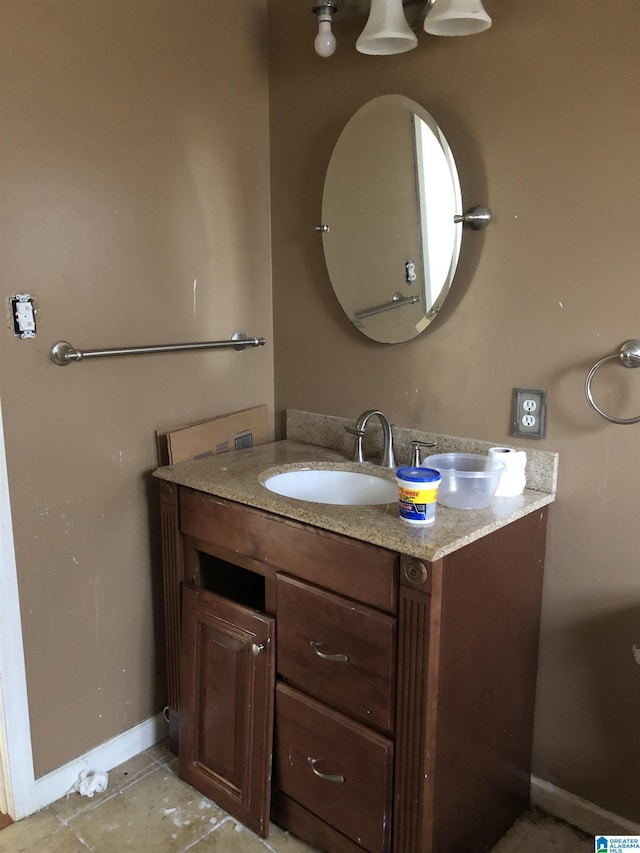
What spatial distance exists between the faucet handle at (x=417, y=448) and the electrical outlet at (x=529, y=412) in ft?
0.76

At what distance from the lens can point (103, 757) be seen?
1876 millimetres

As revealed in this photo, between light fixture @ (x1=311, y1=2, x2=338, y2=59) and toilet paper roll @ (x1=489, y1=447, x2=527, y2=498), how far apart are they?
108 centimetres

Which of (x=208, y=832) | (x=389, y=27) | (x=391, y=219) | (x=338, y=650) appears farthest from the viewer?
(x=391, y=219)

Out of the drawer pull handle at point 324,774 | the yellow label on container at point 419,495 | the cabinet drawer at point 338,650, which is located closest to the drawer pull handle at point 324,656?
the cabinet drawer at point 338,650

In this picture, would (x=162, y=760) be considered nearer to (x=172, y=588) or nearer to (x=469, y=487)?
(x=172, y=588)

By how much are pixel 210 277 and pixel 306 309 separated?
0.97 ft

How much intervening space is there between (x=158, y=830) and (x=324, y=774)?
1.60 feet

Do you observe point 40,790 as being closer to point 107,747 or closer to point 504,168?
point 107,747

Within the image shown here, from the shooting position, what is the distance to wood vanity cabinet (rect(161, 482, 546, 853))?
1.34m

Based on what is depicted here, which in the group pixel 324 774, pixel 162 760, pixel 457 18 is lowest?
pixel 162 760

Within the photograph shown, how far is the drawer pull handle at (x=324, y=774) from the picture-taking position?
149 centimetres

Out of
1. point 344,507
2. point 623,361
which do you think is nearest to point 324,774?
point 344,507

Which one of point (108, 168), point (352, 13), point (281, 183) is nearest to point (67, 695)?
point (108, 168)

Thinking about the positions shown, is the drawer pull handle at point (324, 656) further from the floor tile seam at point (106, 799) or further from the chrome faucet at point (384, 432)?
the floor tile seam at point (106, 799)
